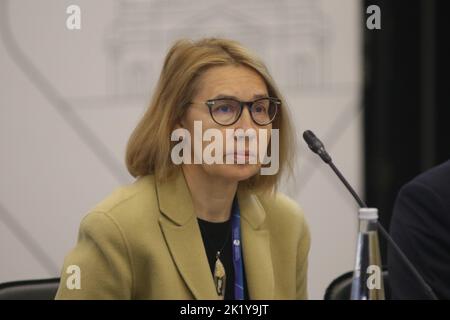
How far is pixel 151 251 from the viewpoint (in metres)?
1.70

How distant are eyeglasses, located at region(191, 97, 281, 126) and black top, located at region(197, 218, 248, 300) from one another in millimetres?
280

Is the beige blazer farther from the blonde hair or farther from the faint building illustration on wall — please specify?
the faint building illustration on wall

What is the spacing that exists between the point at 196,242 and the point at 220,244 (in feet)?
0.37

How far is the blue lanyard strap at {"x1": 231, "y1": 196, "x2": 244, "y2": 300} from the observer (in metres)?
1.79

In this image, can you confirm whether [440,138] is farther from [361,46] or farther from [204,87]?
[204,87]

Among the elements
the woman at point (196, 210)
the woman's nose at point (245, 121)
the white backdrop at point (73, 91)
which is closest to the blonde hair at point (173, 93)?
the woman at point (196, 210)

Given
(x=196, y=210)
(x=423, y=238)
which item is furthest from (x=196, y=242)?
(x=423, y=238)

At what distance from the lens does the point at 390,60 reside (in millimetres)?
3297

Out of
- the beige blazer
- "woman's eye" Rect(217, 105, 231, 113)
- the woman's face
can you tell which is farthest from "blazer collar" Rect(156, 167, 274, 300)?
"woman's eye" Rect(217, 105, 231, 113)

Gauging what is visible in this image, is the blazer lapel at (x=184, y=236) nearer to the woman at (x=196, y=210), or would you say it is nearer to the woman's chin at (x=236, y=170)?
the woman at (x=196, y=210)

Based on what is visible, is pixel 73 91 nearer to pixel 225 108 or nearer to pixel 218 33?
pixel 218 33

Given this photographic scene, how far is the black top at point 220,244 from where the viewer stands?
5.91ft

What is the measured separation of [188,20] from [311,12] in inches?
21.3
